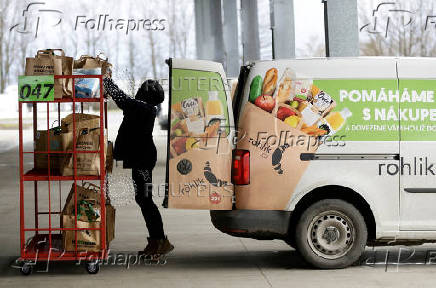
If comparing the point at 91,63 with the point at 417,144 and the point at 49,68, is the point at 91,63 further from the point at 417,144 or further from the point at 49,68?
the point at 417,144

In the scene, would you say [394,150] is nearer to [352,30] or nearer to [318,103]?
[318,103]

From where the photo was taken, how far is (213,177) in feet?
28.0

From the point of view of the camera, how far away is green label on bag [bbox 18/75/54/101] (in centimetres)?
835

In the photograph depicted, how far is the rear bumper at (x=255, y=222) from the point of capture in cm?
849

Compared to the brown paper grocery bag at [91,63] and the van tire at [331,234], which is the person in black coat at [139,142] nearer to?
the brown paper grocery bag at [91,63]

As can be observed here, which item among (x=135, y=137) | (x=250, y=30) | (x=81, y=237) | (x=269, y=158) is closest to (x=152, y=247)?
(x=81, y=237)

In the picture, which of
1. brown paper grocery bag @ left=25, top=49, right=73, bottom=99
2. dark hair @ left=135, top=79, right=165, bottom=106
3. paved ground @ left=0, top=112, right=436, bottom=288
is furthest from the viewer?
dark hair @ left=135, top=79, right=165, bottom=106

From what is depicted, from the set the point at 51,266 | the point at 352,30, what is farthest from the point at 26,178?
the point at 352,30

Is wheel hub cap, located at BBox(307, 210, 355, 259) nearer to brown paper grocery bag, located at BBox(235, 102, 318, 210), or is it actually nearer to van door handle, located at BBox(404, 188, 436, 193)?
brown paper grocery bag, located at BBox(235, 102, 318, 210)

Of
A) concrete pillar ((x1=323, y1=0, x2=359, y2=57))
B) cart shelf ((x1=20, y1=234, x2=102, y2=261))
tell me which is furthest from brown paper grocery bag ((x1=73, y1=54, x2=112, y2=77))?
concrete pillar ((x1=323, y1=0, x2=359, y2=57))

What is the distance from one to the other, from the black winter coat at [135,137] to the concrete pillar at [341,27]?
6.60m

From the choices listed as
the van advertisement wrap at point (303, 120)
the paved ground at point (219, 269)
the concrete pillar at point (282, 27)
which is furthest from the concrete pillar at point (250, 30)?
the van advertisement wrap at point (303, 120)

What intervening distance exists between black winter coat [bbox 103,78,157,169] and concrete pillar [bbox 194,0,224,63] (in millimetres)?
29148

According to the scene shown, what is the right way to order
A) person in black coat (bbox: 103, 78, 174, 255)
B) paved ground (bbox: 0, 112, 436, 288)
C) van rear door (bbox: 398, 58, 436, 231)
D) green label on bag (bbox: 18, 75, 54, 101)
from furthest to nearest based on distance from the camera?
person in black coat (bbox: 103, 78, 174, 255), van rear door (bbox: 398, 58, 436, 231), green label on bag (bbox: 18, 75, 54, 101), paved ground (bbox: 0, 112, 436, 288)
